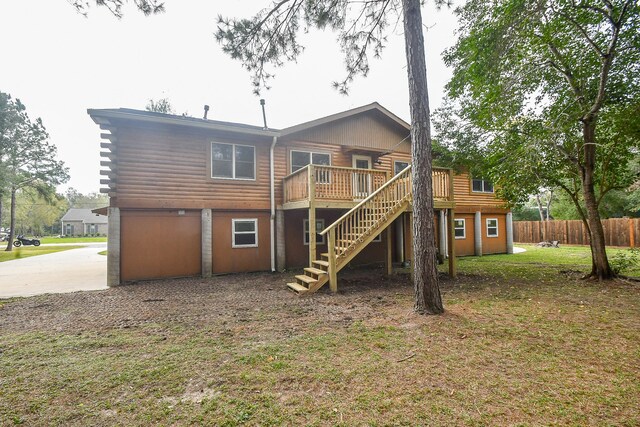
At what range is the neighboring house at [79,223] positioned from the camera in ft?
180

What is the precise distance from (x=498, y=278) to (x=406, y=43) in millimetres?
7328

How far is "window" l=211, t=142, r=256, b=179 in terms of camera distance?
10086 mm

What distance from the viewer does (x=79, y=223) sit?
55.8 m

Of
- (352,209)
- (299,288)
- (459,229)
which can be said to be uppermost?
(352,209)

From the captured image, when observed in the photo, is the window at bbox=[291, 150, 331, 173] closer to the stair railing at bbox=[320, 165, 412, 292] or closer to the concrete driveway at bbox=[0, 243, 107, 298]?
the stair railing at bbox=[320, 165, 412, 292]

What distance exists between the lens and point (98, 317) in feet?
18.1

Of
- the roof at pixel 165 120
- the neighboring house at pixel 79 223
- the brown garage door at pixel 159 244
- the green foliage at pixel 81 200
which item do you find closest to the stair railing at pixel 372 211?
the roof at pixel 165 120

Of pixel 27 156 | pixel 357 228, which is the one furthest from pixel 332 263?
pixel 27 156

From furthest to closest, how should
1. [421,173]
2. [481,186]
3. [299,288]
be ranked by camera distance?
[481,186] < [299,288] < [421,173]

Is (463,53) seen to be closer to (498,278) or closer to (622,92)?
(622,92)

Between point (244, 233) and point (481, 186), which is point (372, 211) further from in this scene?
point (481, 186)

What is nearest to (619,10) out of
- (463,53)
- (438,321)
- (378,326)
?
(463,53)

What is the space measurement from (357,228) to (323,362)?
5029mm

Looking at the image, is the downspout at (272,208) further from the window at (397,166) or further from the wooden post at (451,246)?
the wooden post at (451,246)
